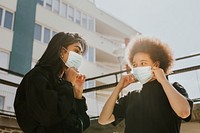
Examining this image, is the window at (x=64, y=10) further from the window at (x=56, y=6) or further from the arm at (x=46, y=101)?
the arm at (x=46, y=101)

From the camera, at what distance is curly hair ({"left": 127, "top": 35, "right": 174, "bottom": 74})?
4.81 feet

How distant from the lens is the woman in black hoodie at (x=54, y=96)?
3.52ft

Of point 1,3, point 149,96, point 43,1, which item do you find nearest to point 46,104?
point 149,96

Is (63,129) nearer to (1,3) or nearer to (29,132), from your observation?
(29,132)

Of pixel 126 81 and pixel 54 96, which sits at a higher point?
pixel 126 81

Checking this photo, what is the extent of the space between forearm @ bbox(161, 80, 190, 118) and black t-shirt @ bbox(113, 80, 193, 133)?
63 millimetres

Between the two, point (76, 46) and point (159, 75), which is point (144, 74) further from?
point (76, 46)

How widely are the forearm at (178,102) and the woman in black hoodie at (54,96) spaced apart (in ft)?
1.44

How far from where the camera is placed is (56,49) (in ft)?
4.38

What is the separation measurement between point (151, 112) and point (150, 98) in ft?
0.30

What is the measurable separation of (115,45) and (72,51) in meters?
12.9

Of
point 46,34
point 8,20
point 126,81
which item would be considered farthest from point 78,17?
point 126,81

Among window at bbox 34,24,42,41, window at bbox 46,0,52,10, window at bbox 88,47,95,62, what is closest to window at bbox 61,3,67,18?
window at bbox 46,0,52,10

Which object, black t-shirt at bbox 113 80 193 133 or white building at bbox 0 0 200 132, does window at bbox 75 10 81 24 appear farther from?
black t-shirt at bbox 113 80 193 133
